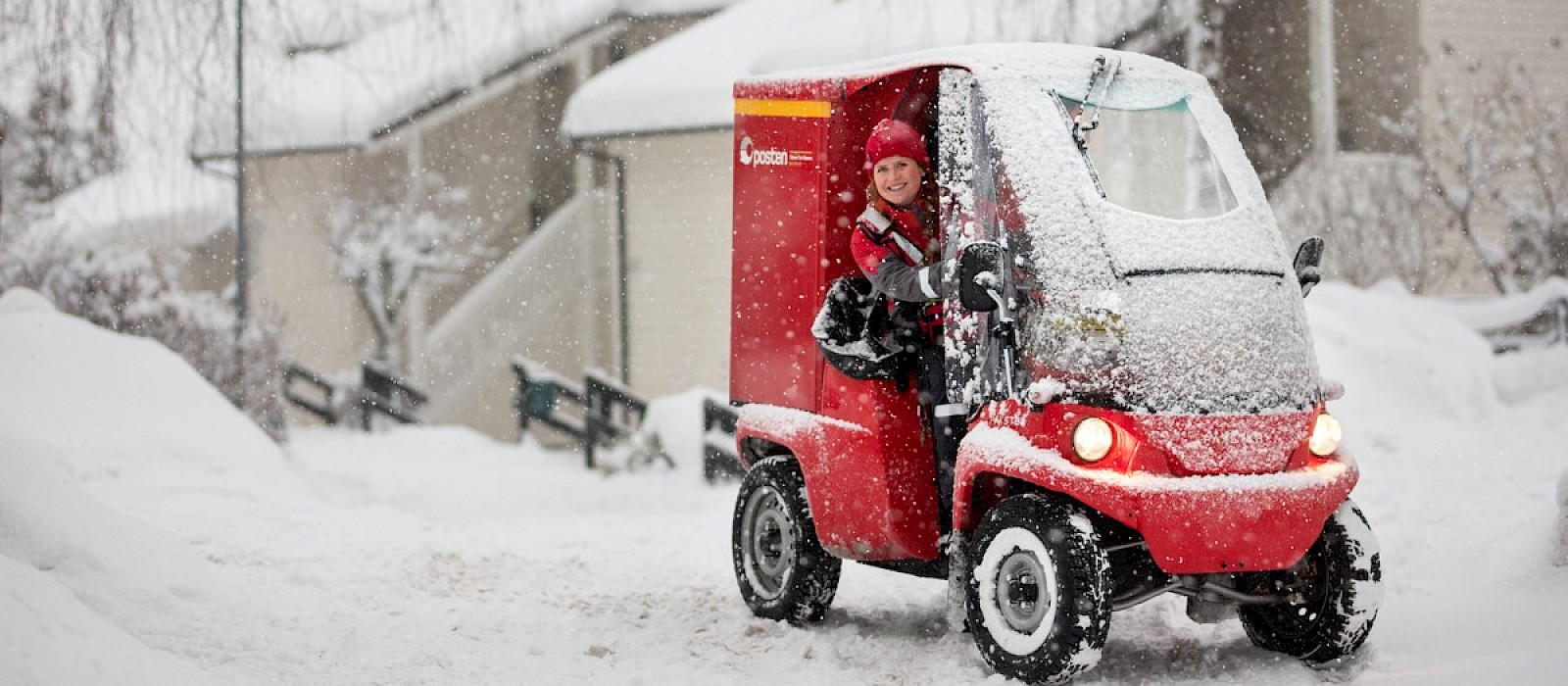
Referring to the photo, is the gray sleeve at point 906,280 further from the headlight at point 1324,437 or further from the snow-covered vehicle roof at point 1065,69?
the headlight at point 1324,437

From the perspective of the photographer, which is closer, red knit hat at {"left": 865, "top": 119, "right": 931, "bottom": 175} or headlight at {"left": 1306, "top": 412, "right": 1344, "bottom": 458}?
headlight at {"left": 1306, "top": 412, "right": 1344, "bottom": 458}

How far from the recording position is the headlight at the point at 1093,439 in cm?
556

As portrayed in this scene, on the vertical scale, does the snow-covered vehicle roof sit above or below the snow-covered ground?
above

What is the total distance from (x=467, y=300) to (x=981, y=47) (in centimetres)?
2115

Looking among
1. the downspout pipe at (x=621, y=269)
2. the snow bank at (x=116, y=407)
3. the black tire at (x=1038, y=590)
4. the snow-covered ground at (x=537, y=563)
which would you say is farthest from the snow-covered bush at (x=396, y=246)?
the black tire at (x=1038, y=590)

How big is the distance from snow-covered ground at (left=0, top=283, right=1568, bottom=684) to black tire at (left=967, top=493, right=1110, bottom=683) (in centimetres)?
21

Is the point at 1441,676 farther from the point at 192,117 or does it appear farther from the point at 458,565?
the point at 192,117

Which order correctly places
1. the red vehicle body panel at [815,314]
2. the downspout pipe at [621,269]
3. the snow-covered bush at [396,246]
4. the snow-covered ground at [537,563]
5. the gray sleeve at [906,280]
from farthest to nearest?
1. the snow-covered bush at [396,246]
2. the downspout pipe at [621,269]
3. the red vehicle body panel at [815,314]
4. the gray sleeve at [906,280]
5. the snow-covered ground at [537,563]

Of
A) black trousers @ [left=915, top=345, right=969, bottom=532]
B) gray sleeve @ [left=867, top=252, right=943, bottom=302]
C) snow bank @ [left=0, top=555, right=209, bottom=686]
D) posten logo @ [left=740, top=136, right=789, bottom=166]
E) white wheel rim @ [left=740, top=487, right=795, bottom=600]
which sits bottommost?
white wheel rim @ [left=740, top=487, right=795, bottom=600]

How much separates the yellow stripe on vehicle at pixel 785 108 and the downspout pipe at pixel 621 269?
54.1 feet

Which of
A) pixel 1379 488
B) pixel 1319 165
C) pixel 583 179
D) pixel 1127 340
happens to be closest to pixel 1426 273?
pixel 1319 165

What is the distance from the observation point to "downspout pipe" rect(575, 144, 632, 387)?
23938 mm

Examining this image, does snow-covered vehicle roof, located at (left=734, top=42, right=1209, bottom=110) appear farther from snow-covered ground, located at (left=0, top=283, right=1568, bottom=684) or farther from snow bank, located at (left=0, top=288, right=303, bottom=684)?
snow bank, located at (left=0, top=288, right=303, bottom=684)

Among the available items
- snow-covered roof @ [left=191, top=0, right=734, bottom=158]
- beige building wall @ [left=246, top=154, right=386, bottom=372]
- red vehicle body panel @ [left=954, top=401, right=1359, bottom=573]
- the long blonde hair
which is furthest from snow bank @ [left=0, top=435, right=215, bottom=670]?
beige building wall @ [left=246, top=154, right=386, bottom=372]
